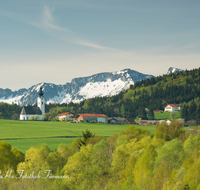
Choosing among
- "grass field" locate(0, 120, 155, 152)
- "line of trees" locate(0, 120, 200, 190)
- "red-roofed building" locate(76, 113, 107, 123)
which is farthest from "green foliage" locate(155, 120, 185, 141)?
"red-roofed building" locate(76, 113, 107, 123)

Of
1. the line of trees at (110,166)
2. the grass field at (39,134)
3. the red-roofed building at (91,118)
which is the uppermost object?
the red-roofed building at (91,118)

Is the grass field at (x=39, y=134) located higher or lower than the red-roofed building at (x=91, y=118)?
lower

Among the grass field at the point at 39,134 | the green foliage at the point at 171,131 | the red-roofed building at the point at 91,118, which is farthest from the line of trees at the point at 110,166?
the red-roofed building at the point at 91,118

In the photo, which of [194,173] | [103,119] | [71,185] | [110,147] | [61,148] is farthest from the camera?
[103,119]

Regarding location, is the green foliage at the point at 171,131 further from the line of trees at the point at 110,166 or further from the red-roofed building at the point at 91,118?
the red-roofed building at the point at 91,118

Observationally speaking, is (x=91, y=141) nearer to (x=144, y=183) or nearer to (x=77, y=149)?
(x=77, y=149)

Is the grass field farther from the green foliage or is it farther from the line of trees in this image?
the green foliage

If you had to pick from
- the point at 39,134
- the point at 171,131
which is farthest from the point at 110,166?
the point at 39,134

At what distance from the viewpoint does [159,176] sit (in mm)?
43281

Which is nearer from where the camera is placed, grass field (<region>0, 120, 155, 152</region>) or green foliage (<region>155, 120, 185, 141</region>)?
green foliage (<region>155, 120, 185, 141</region>)

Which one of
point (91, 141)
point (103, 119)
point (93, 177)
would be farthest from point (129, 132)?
point (103, 119)

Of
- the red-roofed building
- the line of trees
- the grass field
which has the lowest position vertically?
the line of trees

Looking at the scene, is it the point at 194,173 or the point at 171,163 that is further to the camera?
the point at 171,163

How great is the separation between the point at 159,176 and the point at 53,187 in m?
15.6
